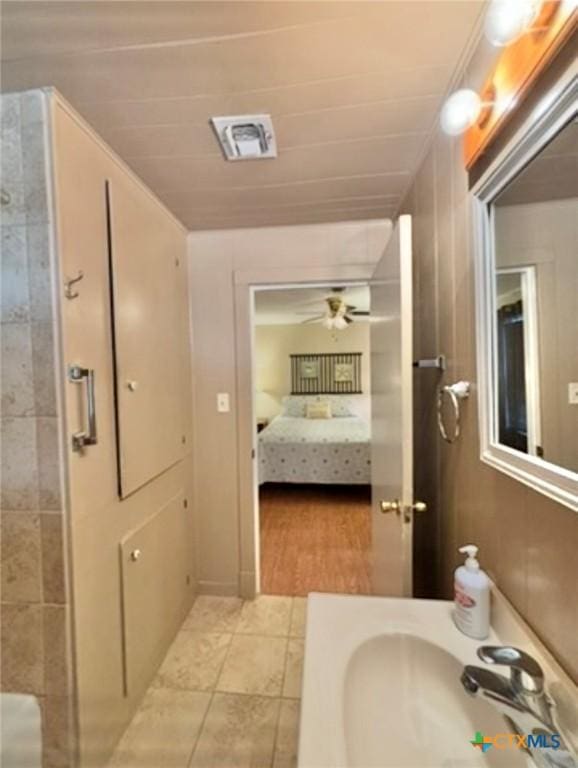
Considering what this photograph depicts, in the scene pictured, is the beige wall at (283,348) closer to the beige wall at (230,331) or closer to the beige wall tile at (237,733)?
the beige wall at (230,331)

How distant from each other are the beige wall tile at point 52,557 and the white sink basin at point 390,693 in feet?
2.55

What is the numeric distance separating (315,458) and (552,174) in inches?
142

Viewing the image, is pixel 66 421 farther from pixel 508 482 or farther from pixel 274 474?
pixel 274 474

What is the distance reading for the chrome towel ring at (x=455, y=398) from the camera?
1.09m

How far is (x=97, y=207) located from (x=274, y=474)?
130 inches

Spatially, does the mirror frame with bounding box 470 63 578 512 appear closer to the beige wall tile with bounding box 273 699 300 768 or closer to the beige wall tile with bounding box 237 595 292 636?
the beige wall tile with bounding box 273 699 300 768

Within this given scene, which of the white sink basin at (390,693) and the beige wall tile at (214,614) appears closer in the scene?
the white sink basin at (390,693)

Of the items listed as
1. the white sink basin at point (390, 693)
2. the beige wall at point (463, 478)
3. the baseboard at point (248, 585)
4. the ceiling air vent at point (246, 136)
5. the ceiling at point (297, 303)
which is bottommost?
the baseboard at point (248, 585)

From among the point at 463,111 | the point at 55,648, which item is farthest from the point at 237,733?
the point at 463,111

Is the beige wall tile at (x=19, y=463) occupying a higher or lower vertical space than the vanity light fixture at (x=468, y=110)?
lower

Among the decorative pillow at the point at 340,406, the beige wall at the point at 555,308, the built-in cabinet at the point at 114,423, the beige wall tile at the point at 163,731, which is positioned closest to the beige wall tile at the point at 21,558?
the built-in cabinet at the point at 114,423

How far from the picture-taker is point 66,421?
1.15 meters

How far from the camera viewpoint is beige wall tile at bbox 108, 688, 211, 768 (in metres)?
1.37

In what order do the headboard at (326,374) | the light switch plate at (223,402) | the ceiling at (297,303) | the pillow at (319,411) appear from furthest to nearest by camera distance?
the headboard at (326,374) < the pillow at (319,411) < the ceiling at (297,303) < the light switch plate at (223,402)
